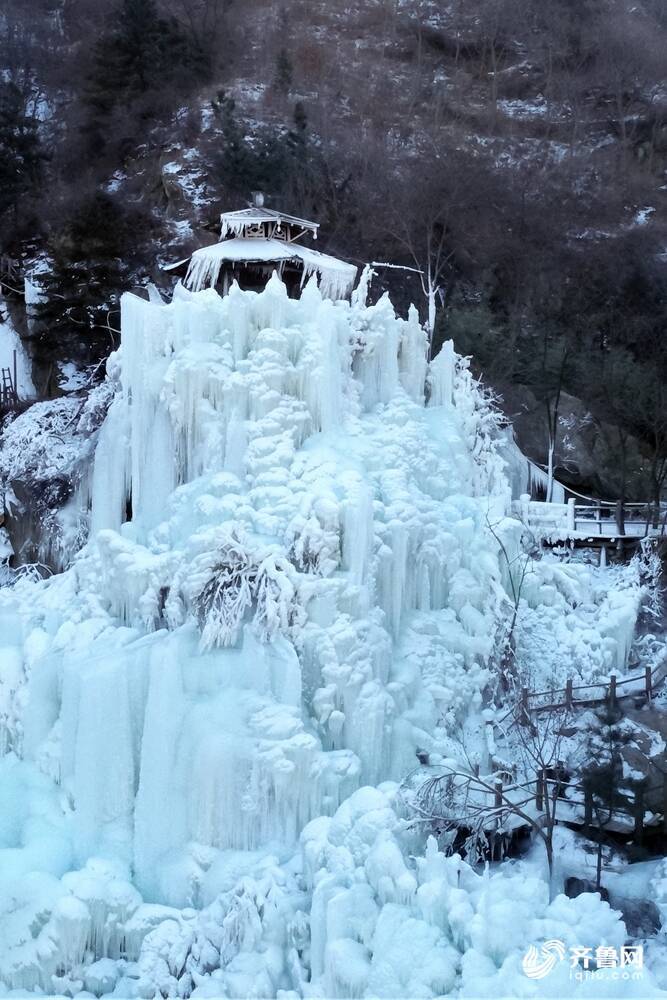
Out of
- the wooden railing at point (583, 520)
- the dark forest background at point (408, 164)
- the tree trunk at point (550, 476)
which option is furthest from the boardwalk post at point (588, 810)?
the tree trunk at point (550, 476)

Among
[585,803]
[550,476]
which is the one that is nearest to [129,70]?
[550,476]

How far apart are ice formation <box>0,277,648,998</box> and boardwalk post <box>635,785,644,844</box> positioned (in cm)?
202

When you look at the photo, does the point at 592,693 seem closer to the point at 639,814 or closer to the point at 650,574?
the point at 639,814

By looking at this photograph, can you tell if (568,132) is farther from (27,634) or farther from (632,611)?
(27,634)

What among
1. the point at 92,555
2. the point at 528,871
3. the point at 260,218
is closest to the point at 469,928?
the point at 528,871

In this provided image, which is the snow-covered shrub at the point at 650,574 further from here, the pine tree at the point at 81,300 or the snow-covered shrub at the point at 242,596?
the pine tree at the point at 81,300

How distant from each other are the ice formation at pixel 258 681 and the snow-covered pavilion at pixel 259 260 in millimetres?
3172

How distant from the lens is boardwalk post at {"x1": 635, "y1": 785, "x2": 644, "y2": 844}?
9672 mm

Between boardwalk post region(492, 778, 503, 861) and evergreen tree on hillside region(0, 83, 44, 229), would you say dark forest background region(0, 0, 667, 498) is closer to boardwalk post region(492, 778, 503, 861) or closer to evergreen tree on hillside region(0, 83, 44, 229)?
evergreen tree on hillside region(0, 83, 44, 229)

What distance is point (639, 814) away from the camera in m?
9.74

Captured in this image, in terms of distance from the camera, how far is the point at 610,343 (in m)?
21.8

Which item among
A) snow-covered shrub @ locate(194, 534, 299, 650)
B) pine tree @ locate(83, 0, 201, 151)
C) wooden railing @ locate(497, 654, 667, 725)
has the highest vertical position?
pine tree @ locate(83, 0, 201, 151)

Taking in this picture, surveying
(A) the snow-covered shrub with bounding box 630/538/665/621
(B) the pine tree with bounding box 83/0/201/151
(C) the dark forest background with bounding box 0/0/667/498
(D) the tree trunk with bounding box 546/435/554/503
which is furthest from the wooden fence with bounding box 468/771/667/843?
(B) the pine tree with bounding box 83/0/201/151

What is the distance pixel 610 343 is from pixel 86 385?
12.5 m
